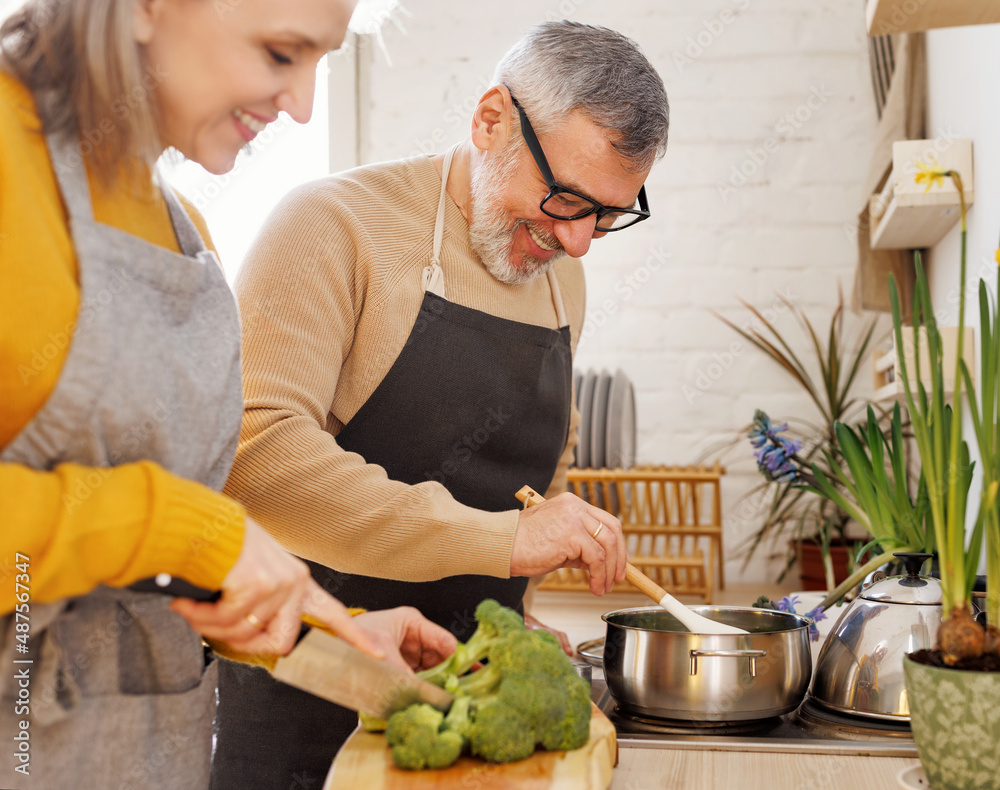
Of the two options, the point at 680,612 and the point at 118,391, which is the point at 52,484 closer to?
the point at 118,391

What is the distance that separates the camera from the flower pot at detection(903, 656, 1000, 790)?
66cm

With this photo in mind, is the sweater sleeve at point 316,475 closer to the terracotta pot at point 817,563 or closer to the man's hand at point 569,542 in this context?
the man's hand at point 569,542

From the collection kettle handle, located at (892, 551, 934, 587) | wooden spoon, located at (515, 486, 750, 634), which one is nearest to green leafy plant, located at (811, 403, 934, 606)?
kettle handle, located at (892, 551, 934, 587)

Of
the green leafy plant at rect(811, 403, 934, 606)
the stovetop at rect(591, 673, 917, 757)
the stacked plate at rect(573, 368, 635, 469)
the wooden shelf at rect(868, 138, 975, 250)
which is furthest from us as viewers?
the stacked plate at rect(573, 368, 635, 469)

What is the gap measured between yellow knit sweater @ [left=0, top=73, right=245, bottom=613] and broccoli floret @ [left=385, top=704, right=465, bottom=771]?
0.22 m

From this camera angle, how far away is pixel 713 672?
3.14 feet

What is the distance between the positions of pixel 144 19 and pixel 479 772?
630 mm

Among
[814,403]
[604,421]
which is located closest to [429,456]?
[604,421]

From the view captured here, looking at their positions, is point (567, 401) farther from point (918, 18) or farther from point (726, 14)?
point (726, 14)

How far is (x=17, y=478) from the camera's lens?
546mm

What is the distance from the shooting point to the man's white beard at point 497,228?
1.31m

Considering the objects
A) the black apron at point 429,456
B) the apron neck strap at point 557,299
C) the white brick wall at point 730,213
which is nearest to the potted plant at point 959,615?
the black apron at point 429,456

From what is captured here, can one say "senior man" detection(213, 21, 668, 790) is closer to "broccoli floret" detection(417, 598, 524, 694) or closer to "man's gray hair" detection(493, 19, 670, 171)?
"man's gray hair" detection(493, 19, 670, 171)

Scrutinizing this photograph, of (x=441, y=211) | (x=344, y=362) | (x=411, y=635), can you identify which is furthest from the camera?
(x=441, y=211)
